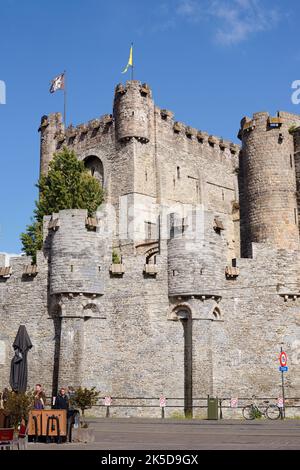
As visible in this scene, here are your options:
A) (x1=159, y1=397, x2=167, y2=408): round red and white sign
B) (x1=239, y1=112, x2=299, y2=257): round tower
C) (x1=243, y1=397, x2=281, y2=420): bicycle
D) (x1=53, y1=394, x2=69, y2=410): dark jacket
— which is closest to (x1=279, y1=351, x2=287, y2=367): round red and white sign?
(x1=243, y1=397, x2=281, y2=420): bicycle

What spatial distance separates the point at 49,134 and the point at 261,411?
3559 centimetres

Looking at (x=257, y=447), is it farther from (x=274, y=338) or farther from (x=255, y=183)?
(x=255, y=183)

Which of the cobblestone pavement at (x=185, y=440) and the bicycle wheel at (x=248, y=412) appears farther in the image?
the bicycle wheel at (x=248, y=412)

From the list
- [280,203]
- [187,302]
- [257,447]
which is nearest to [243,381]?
[187,302]

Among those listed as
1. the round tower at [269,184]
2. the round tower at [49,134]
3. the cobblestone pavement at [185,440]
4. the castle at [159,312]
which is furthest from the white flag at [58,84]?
the cobblestone pavement at [185,440]

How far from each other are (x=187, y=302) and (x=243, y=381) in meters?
4.43

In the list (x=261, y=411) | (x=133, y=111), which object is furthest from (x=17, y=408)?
(x=133, y=111)

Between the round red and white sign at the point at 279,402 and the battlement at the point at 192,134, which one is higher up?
the battlement at the point at 192,134

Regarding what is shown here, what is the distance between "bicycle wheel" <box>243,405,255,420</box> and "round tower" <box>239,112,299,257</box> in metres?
12.2

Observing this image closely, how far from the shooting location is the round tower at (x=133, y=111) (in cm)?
5159

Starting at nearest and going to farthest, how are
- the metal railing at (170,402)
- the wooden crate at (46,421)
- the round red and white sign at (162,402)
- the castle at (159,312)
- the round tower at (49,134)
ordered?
1. the wooden crate at (46,421)
2. the round red and white sign at (162,402)
3. the metal railing at (170,402)
4. the castle at (159,312)
5. the round tower at (49,134)

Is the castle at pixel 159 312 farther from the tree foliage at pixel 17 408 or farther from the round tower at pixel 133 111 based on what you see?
the round tower at pixel 133 111

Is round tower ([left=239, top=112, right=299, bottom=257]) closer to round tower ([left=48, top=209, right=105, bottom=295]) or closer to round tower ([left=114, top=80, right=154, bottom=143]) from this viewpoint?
round tower ([left=114, top=80, right=154, bottom=143])

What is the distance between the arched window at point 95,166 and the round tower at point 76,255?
67.6ft
